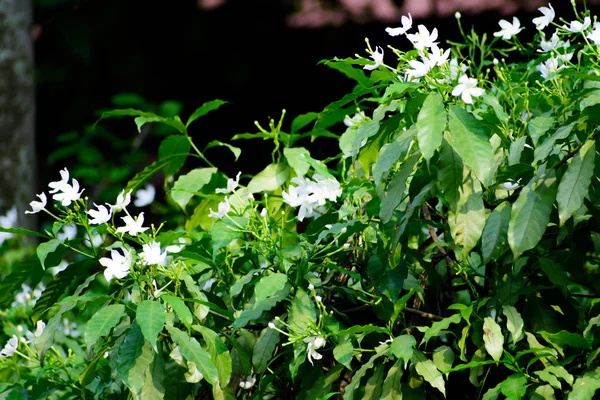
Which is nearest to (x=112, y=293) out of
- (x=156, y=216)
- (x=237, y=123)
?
(x=156, y=216)

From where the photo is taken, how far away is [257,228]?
1.51 metres

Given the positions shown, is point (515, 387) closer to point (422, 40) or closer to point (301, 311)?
point (301, 311)

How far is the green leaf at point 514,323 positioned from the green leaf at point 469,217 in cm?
12

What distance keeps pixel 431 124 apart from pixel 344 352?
397 millimetres

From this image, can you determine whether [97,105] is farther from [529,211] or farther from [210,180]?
[529,211]

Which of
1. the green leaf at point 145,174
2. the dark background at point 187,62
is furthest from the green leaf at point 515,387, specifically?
the dark background at point 187,62

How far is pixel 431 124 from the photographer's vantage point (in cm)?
123

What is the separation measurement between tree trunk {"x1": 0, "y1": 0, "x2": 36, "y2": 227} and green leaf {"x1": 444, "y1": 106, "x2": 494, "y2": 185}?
3181 mm

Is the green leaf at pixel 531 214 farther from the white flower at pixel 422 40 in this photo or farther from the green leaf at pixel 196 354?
the green leaf at pixel 196 354

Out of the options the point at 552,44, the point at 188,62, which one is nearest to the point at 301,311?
the point at 552,44

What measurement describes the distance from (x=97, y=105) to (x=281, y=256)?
4.73 m

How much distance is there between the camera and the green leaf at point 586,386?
1252mm

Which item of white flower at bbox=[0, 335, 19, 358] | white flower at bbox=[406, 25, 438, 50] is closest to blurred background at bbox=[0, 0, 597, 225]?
white flower at bbox=[0, 335, 19, 358]

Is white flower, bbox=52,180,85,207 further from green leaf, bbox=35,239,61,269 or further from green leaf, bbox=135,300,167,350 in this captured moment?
green leaf, bbox=135,300,167,350
